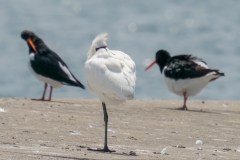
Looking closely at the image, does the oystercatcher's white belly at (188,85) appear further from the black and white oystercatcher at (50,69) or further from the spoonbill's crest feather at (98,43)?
the spoonbill's crest feather at (98,43)

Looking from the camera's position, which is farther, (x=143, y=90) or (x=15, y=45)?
(x=15, y=45)

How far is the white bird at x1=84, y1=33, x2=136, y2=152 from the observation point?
29.8ft

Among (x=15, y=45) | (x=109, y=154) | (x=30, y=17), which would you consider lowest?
(x=109, y=154)

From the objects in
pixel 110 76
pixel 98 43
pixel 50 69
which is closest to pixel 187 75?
pixel 50 69

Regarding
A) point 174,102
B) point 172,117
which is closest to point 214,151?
point 172,117

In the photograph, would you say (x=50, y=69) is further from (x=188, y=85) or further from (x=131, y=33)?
(x=131, y=33)

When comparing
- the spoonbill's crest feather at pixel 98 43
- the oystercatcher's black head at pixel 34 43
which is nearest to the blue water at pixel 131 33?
the oystercatcher's black head at pixel 34 43

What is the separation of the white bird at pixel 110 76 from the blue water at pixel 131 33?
925 inches

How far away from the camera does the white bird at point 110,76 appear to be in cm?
907

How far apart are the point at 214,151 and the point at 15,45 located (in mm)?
38984

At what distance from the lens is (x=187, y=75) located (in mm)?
15141

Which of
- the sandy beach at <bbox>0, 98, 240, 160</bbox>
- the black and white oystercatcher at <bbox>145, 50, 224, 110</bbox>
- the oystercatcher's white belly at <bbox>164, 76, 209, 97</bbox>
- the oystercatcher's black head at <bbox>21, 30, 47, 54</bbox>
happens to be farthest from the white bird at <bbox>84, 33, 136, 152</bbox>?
the oystercatcher's black head at <bbox>21, 30, 47, 54</bbox>

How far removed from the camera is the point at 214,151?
31.6 ft

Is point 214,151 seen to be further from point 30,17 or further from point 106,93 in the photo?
point 30,17
